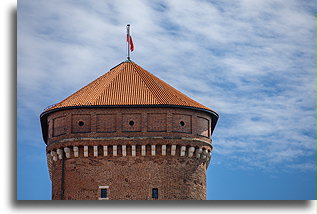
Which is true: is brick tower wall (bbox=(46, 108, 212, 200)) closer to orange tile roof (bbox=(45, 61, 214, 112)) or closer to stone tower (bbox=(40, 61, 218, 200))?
stone tower (bbox=(40, 61, 218, 200))

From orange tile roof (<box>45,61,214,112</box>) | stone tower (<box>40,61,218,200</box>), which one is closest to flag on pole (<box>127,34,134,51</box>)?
orange tile roof (<box>45,61,214,112</box>)

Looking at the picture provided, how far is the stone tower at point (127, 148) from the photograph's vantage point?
4272 centimetres

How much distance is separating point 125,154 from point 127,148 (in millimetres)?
290

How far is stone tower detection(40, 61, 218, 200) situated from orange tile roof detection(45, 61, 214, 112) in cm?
7

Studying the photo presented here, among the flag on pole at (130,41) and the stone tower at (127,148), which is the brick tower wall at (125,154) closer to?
the stone tower at (127,148)

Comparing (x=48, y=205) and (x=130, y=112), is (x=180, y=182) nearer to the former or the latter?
(x=130, y=112)

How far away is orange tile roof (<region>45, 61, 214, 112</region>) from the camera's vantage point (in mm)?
44000

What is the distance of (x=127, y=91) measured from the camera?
45.1 metres

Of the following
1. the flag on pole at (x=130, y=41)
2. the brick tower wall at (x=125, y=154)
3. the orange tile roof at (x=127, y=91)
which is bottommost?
the brick tower wall at (x=125, y=154)

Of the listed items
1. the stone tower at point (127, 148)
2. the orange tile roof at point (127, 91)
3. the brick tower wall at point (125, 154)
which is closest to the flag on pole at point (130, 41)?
the orange tile roof at point (127, 91)

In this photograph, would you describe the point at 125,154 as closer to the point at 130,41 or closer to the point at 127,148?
the point at 127,148

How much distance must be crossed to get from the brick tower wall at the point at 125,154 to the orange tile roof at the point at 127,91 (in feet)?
1.84

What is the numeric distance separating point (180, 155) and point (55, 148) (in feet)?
19.2

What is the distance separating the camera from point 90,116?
43.5 m
